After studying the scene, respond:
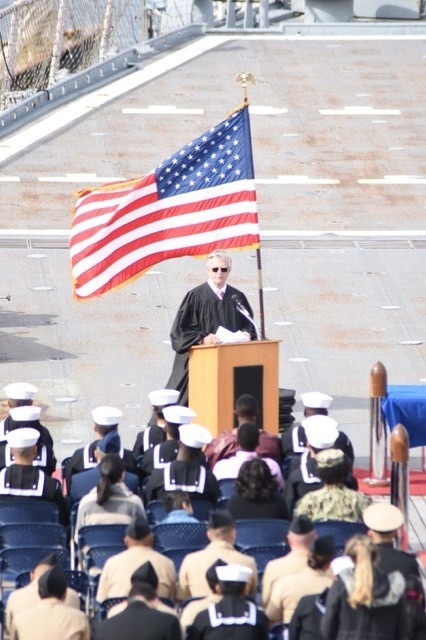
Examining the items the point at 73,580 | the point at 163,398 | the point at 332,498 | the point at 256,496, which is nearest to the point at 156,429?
the point at 163,398

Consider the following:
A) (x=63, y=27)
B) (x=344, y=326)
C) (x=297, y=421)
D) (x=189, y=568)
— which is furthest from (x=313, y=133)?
(x=189, y=568)

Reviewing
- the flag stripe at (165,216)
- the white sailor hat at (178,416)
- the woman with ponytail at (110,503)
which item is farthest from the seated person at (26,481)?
the flag stripe at (165,216)

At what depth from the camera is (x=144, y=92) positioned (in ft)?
94.0

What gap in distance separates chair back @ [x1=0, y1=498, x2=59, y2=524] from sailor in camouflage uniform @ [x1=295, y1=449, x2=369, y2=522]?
1.50 m

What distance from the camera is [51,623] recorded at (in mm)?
7789

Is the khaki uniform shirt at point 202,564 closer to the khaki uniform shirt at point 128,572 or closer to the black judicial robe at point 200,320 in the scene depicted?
the khaki uniform shirt at point 128,572

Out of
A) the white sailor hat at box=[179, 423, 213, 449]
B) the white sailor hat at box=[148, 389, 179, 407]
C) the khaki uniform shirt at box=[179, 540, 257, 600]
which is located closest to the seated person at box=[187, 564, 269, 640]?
the khaki uniform shirt at box=[179, 540, 257, 600]

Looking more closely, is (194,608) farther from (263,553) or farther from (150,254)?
(150,254)

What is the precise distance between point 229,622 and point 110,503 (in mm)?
2041

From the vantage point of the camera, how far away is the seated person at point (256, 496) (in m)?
9.62

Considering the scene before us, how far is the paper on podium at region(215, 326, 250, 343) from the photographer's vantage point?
12.7 m

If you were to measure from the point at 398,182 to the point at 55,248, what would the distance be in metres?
5.89

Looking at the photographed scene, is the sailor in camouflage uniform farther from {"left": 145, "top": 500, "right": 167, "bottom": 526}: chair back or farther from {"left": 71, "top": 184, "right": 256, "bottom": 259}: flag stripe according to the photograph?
{"left": 71, "top": 184, "right": 256, "bottom": 259}: flag stripe

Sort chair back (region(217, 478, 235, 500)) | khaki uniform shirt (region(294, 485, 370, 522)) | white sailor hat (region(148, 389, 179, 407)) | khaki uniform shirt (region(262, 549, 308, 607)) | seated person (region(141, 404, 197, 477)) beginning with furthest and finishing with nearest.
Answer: white sailor hat (region(148, 389, 179, 407)), seated person (region(141, 404, 197, 477)), chair back (region(217, 478, 235, 500)), khaki uniform shirt (region(294, 485, 370, 522)), khaki uniform shirt (region(262, 549, 308, 607))
